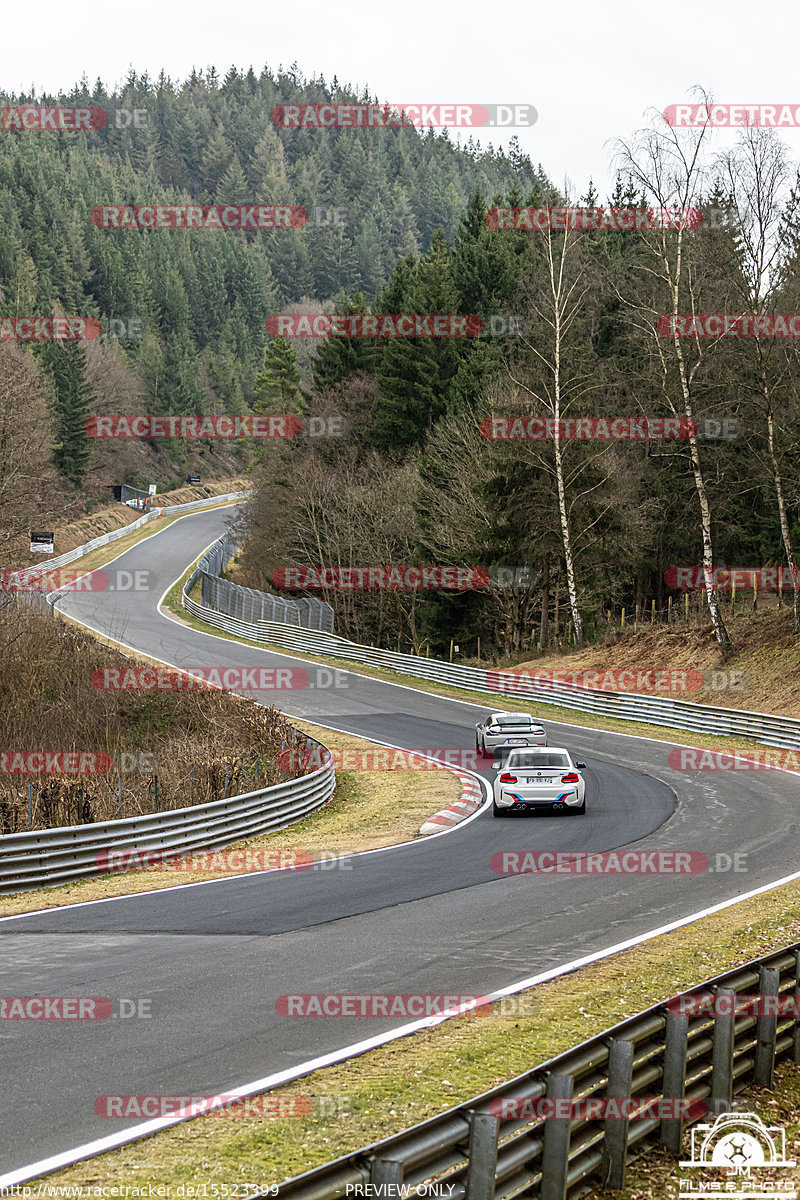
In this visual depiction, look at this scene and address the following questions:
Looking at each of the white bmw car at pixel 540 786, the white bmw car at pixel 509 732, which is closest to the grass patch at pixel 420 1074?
the white bmw car at pixel 540 786

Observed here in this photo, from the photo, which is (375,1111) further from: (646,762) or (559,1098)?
(646,762)

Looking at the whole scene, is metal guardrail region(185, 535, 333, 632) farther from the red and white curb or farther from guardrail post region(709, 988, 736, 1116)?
guardrail post region(709, 988, 736, 1116)

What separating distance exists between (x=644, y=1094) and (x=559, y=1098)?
1.46 m

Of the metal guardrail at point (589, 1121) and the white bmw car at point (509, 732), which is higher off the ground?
the metal guardrail at point (589, 1121)

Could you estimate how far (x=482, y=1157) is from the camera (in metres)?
5.40

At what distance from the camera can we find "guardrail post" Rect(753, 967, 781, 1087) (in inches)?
315

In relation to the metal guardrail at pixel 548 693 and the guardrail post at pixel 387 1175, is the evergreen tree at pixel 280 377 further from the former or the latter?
the guardrail post at pixel 387 1175

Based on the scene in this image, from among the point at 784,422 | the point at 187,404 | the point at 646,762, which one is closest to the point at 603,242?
the point at 784,422

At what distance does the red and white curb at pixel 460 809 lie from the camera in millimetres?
20719

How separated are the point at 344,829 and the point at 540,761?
394cm

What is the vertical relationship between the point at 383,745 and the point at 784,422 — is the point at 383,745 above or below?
below

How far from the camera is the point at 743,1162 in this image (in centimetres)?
692

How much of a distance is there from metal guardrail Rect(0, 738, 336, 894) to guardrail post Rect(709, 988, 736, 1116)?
11.2 m

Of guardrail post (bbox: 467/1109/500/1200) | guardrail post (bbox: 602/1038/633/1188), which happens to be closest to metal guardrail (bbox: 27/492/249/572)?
guardrail post (bbox: 602/1038/633/1188)
